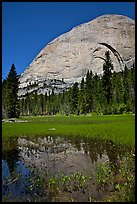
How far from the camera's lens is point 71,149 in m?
15.9

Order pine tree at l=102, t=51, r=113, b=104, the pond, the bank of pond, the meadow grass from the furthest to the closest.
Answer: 1. pine tree at l=102, t=51, r=113, b=104
2. the meadow grass
3. the pond
4. the bank of pond

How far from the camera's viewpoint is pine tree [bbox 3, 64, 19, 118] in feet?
200

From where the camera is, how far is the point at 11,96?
62.5 metres

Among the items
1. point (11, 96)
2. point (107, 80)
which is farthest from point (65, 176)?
point (107, 80)

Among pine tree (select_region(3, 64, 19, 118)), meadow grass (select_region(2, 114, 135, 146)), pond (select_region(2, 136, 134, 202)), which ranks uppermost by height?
pine tree (select_region(3, 64, 19, 118))

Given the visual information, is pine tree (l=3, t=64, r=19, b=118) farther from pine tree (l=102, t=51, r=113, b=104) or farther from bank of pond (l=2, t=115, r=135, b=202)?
bank of pond (l=2, t=115, r=135, b=202)

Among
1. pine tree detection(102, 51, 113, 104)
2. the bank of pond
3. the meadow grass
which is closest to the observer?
the bank of pond

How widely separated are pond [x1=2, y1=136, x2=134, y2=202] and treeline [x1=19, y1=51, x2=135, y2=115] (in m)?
49.7

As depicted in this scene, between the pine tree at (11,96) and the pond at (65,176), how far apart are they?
Result: 47.6 metres

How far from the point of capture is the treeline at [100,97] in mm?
A: 64625

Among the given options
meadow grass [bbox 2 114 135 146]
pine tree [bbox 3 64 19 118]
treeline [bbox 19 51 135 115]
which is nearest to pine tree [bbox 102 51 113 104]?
treeline [bbox 19 51 135 115]

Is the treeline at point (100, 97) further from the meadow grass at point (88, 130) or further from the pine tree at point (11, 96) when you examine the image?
the meadow grass at point (88, 130)

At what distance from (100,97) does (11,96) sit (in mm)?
24620

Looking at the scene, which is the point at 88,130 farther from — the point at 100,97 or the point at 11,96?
the point at 100,97
